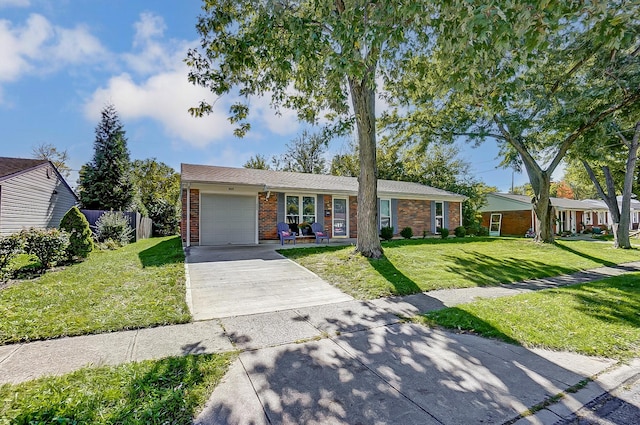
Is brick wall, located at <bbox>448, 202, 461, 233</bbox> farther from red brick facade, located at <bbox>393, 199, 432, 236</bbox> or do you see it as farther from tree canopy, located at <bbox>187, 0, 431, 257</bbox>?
tree canopy, located at <bbox>187, 0, 431, 257</bbox>

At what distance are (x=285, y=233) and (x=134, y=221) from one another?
940cm

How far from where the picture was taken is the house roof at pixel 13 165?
11.9 metres

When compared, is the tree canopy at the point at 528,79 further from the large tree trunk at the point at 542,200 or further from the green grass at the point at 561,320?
the green grass at the point at 561,320

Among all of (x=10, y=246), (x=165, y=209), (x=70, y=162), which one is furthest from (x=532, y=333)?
(x=70, y=162)

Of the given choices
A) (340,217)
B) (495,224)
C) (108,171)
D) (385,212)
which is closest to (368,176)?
(340,217)

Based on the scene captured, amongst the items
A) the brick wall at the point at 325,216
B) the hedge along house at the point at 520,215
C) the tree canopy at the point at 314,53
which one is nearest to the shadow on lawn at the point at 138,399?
the tree canopy at the point at 314,53

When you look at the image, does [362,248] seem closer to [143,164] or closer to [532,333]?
[532,333]

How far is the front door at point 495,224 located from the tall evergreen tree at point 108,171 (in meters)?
29.5

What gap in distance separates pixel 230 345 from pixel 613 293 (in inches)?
295

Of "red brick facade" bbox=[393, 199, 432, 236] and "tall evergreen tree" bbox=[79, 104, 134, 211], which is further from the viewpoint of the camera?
"tall evergreen tree" bbox=[79, 104, 134, 211]

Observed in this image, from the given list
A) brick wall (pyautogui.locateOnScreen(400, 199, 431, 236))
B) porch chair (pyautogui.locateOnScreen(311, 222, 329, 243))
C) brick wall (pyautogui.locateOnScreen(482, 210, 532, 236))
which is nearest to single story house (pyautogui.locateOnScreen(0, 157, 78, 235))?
porch chair (pyautogui.locateOnScreen(311, 222, 329, 243))

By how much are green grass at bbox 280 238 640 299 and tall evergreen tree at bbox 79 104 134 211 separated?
1562 centimetres

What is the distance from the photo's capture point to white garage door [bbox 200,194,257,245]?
1194 centimetres

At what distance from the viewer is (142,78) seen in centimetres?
892
